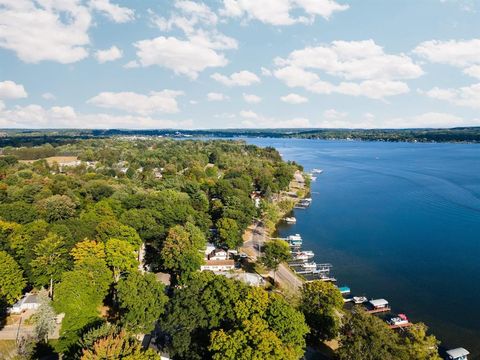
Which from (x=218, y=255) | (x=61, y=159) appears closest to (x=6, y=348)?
(x=218, y=255)

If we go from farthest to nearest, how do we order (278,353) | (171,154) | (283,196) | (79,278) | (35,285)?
(171,154), (283,196), (35,285), (79,278), (278,353)

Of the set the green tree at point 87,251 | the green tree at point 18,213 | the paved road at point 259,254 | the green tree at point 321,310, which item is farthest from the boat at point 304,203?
the green tree at point 18,213

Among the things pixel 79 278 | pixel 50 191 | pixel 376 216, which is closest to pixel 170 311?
pixel 79 278

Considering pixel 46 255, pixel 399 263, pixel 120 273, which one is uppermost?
pixel 46 255

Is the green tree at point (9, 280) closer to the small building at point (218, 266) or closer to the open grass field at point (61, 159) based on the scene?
the small building at point (218, 266)

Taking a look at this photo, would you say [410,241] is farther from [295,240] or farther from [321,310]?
[321,310]

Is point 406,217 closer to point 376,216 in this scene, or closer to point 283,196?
point 376,216
